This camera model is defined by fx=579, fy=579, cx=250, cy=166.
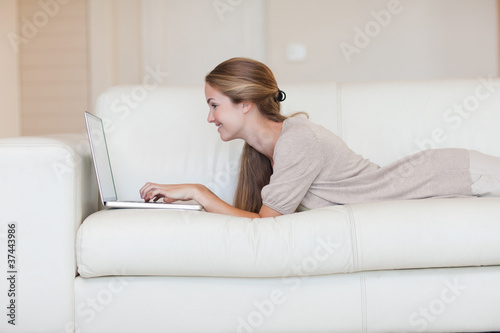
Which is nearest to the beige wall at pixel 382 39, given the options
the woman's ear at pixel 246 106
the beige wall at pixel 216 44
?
the beige wall at pixel 216 44

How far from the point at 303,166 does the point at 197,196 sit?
1.14 ft

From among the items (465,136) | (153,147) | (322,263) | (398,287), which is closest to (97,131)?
(153,147)

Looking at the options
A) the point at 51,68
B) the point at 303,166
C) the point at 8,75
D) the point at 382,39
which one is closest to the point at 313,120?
the point at 303,166

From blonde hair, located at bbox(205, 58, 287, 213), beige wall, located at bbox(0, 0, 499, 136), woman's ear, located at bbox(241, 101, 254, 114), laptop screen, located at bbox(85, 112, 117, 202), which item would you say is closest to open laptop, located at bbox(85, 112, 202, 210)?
laptop screen, located at bbox(85, 112, 117, 202)

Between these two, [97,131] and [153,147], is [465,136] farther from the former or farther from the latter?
[97,131]

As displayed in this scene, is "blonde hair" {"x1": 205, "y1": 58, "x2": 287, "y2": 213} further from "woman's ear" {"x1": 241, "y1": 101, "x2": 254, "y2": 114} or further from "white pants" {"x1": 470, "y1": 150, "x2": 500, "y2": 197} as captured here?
"white pants" {"x1": 470, "y1": 150, "x2": 500, "y2": 197}

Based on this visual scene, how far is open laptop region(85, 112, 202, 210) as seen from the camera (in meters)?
1.78

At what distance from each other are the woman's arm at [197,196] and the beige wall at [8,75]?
8.79 ft

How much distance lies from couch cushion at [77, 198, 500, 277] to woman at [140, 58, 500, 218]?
27 cm

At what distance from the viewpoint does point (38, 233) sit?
63.5 inches

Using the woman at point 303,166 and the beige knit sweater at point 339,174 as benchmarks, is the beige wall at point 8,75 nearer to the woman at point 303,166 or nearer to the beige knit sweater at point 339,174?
the woman at point 303,166

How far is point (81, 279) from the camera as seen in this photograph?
5.18 feet

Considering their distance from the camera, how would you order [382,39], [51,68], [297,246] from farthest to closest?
[51,68], [382,39], [297,246]

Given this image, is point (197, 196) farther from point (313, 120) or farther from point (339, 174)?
point (313, 120)
